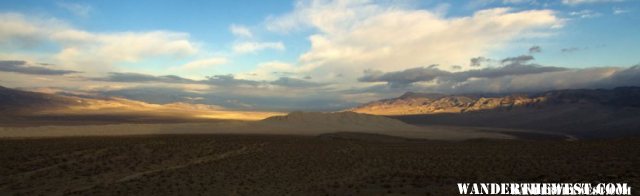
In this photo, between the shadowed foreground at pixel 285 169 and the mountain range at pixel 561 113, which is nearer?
the shadowed foreground at pixel 285 169

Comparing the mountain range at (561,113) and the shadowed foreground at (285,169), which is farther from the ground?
the mountain range at (561,113)

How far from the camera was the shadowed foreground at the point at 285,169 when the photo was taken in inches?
695

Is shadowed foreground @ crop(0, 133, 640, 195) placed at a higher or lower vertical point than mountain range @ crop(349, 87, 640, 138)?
lower

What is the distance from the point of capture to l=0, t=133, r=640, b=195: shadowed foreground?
17641mm

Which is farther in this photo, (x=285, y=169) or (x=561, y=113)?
(x=561, y=113)

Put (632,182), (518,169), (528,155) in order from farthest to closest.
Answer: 1. (528,155)
2. (518,169)
3. (632,182)

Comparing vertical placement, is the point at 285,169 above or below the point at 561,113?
below

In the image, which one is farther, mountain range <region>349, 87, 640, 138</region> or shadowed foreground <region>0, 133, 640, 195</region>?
mountain range <region>349, 87, 640, 138</region>

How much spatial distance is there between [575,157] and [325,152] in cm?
1347

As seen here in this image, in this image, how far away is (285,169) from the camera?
22875 millimetres

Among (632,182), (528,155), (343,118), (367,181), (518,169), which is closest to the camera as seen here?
(632,182)

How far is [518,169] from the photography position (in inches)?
794

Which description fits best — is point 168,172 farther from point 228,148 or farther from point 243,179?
point 228,148

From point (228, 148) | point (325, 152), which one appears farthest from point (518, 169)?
point (228, 148)
